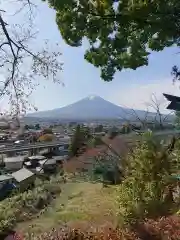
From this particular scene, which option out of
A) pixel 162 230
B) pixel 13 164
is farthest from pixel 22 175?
pixel 162 230

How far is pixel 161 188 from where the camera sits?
10.6 metres

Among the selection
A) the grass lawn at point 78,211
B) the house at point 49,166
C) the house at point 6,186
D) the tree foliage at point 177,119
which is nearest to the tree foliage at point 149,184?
the grass lawn at point 78,211

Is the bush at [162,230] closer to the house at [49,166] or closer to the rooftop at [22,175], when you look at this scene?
the rooftop at [22,175]

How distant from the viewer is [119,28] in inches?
410

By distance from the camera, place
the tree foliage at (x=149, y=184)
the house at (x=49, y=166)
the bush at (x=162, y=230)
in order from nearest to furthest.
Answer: the bush at (x=162, y=230), the tree foliage at (x=149, y=184), the house at (x=49, y=166)

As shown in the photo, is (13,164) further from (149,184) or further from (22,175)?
(149,184)

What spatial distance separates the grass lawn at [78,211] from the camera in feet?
34.2

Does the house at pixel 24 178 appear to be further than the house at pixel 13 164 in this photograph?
No

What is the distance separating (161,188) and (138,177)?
0.74 metres

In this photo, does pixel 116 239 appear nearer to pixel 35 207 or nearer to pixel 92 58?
pixel 92 58

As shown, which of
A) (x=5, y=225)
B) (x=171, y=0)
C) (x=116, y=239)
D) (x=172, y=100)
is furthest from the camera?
(x=172, y=100)

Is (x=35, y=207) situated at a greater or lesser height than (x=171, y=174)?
lesser

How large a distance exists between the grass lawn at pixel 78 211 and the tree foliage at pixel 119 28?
4017 mm

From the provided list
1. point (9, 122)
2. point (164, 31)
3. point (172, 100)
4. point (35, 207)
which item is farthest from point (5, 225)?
point (172, 100)
